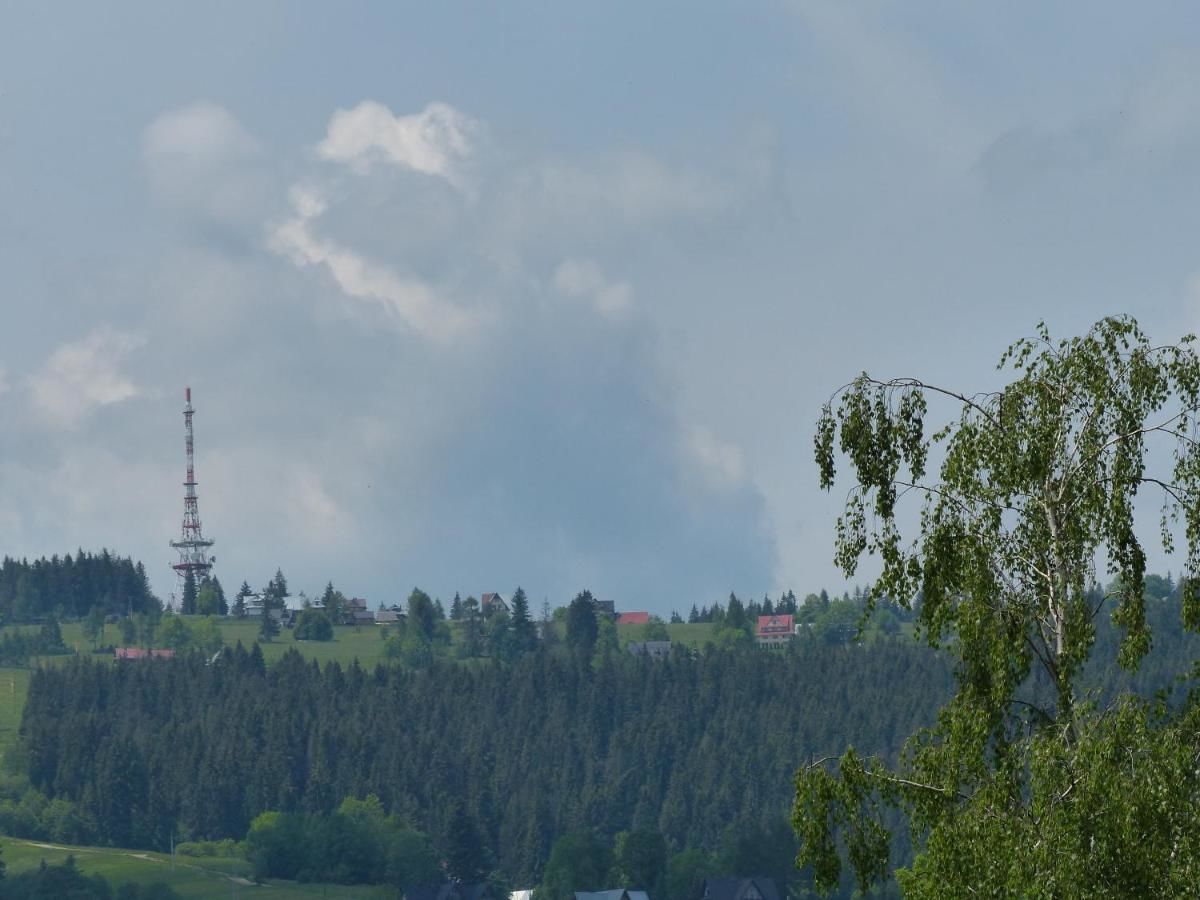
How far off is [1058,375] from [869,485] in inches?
118

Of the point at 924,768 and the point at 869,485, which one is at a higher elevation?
the point at 869,485

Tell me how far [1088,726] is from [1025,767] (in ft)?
5.94

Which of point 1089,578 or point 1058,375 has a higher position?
point 1058,375

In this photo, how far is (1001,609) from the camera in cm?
3328

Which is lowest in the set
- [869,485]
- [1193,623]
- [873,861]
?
[873,861]

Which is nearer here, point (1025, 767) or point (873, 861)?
point (1025, 767)

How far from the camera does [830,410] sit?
114ft

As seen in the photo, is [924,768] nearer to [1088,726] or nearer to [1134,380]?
[1088,726]

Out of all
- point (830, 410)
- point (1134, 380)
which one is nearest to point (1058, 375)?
point (1134, 380)

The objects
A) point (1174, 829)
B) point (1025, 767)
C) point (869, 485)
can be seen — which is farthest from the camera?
point (869, 485)

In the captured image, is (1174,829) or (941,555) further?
(941,555)

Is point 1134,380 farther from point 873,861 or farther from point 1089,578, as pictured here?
point 873,861

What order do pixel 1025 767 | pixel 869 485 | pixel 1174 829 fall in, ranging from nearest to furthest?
1. pixel 1174 829
2. pixel 1025 767
3. pixel 869 485

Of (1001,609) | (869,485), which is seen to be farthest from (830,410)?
(1001,609)
